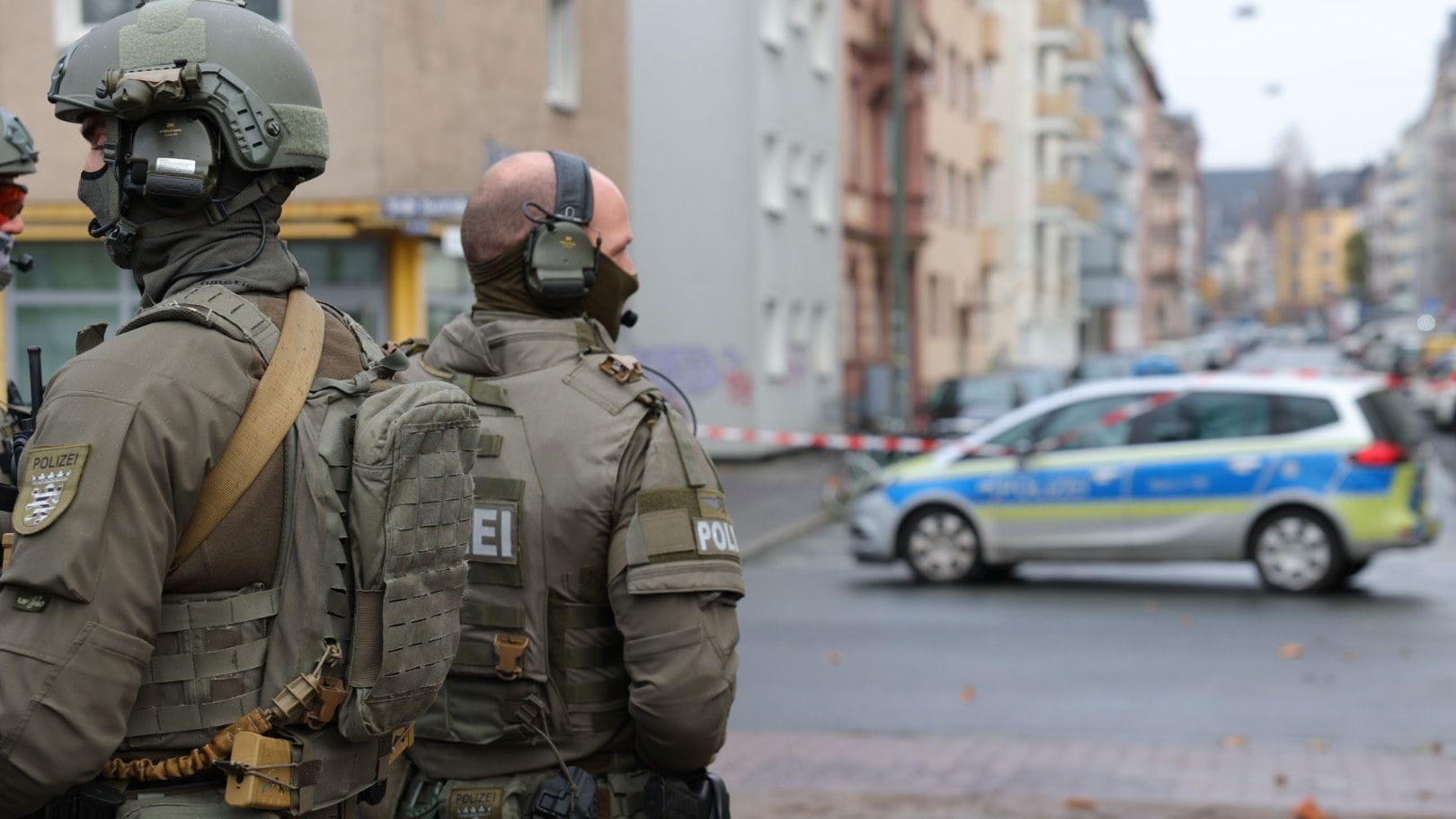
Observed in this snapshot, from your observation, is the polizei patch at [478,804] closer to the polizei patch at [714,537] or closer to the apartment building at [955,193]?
the polizei patch at [714,537]

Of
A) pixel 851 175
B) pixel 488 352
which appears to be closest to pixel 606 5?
pixel 851 175

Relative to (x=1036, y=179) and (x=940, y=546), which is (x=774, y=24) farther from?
(x=1036, y=179)

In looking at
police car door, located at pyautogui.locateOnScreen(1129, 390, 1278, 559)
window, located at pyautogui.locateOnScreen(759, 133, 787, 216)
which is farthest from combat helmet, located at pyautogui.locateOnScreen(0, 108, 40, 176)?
window, located at pyautogui.locateOnScreen(759, 133, 787, 216)

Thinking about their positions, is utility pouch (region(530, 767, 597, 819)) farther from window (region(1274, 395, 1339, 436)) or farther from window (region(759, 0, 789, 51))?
window (region(759, 0, 789, 51))

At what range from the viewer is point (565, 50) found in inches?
909

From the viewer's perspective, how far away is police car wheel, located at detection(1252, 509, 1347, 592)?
13.7 metres

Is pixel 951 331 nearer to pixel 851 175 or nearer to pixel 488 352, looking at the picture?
pixel 851 175

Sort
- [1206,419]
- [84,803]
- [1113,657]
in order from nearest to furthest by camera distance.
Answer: [84,803] < [1113,657] < [1206,419]

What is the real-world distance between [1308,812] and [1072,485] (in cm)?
763

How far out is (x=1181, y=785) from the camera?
7.39 meters

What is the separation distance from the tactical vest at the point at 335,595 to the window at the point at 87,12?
53.0ft

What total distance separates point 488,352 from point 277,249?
33.8 inches

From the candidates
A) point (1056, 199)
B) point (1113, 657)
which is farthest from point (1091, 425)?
point (1056, 199)

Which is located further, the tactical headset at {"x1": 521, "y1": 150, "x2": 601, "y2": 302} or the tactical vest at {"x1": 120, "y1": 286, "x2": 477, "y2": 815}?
the tactical headset at {"x1": 521, "y1": 150, "x2": 601, "y2": 302}
